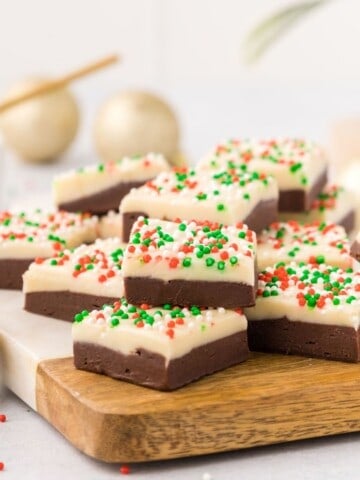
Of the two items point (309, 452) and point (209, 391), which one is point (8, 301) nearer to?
point (209, 391)

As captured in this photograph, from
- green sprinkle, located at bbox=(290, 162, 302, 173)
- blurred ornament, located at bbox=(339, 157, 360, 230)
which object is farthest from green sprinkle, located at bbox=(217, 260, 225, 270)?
blurred ornament, located at bbox=(339, 157, 360, 230)

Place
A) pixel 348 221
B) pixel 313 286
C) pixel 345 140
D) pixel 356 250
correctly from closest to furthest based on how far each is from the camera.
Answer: pixel 313 286 → pixel 356 250 → pixel 348 221 → pixel 345 140

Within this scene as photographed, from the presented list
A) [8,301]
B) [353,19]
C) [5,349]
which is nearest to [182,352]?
[5,349]

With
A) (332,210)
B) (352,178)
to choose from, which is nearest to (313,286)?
(332,210)

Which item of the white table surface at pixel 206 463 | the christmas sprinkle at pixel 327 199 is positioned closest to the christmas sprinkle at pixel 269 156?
the christmas sprinkle at pixel 327 199

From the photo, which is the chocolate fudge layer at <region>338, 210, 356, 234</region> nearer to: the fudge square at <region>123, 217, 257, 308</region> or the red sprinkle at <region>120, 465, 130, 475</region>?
the fudge square at <region>123, 217, 257, 308</region>

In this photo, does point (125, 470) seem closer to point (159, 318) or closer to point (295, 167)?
point (159, 318)

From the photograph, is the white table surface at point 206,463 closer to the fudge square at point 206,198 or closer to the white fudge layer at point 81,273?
the white fudge layer at point 81,273
